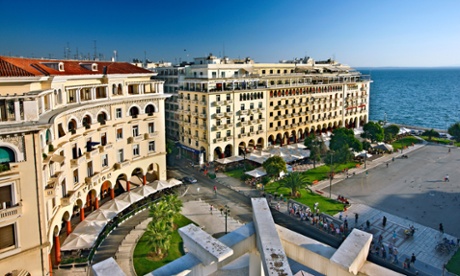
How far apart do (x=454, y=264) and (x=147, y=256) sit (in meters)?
30.4

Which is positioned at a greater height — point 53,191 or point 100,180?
point 53,191

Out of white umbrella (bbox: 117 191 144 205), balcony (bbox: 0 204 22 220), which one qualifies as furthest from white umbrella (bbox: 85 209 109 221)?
balcony (bbox: 0 204 22 220)

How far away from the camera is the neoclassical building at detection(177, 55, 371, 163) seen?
71312mm

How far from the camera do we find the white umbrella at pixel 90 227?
37.9 metres

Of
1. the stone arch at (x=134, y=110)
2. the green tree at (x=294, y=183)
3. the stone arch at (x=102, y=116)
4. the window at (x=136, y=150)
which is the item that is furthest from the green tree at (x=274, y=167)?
the stone arch at (x=102, y=116)

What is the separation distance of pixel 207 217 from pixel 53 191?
21.4 m

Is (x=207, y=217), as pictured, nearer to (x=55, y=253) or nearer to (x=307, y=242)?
(x=55, y=253)

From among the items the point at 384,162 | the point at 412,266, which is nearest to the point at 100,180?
the point at 412,266

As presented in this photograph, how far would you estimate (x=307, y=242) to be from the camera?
13.3 m

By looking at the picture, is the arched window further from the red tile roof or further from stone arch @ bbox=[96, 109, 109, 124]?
stone arch @ bbox=[96, 109, 109, 124]

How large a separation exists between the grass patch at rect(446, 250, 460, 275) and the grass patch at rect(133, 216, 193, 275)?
26.2 m

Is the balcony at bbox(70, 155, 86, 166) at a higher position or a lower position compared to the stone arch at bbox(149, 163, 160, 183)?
higher

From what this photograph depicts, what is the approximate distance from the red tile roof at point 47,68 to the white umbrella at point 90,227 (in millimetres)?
15639

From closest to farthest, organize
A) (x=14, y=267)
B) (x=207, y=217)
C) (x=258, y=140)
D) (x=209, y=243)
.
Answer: (x=209, y=243) < (x=14, y=267) < (x=207, y=217) < (x=258, y=140)
